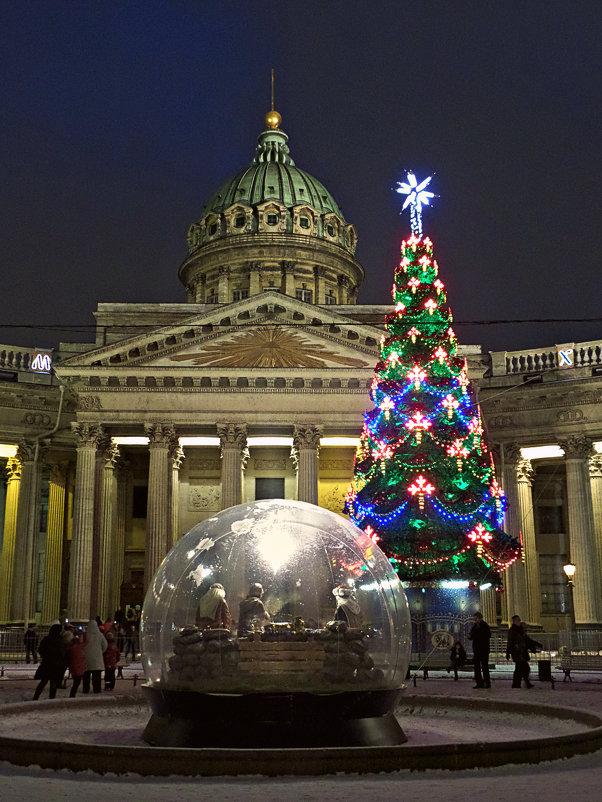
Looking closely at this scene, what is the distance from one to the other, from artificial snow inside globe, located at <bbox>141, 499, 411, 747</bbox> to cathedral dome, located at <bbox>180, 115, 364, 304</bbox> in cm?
4875

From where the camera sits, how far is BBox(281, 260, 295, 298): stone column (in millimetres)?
61875

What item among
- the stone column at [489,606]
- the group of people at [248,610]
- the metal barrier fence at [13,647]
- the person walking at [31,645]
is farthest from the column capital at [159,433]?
the group of people at [248,610]

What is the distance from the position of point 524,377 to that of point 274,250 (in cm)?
2650

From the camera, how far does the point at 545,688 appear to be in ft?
67.7

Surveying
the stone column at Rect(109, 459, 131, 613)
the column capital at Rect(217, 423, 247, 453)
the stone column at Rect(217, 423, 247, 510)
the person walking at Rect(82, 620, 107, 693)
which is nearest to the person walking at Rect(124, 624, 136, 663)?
the stone column at Rect(217, 423, 247, 510)

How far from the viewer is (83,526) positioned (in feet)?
125

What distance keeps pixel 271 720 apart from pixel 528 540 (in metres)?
32.3

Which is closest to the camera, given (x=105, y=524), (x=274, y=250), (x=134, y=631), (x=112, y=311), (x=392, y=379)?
(x=392, y=379)

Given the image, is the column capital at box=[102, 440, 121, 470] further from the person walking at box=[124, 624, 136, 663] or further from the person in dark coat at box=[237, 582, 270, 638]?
the person in dark coat at box=[237, 582, 270, 638]

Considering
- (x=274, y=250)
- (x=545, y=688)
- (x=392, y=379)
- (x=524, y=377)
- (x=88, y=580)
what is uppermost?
(x=274, y=250)

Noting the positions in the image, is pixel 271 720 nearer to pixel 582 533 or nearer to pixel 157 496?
pixel 157 496

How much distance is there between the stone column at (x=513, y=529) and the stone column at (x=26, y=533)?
20.2 m

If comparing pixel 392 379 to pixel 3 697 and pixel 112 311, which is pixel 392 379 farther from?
pixel 112 311

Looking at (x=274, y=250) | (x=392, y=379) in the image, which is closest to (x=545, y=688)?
(x=392, y=379)
